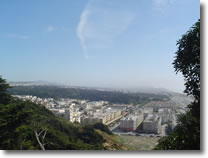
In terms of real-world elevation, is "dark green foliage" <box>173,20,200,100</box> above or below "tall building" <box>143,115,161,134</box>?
above

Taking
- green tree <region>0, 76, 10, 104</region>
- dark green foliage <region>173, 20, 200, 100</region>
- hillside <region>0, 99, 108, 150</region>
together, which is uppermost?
dark green foliage <region>173, 20, 200, 100</region>

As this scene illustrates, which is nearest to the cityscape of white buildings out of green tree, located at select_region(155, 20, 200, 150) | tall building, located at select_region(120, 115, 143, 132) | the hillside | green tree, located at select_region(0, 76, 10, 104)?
tall building, located at select_region(120, 115, 143, 132)

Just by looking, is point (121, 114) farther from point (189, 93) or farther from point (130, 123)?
point (189, 93)

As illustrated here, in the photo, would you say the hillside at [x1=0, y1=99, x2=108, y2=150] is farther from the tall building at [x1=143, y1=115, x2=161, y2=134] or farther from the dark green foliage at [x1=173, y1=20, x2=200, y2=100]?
the tall building at [x1=143, y1=115, x2=161, y2=134]

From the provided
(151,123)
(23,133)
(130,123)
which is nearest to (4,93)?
(23,133)

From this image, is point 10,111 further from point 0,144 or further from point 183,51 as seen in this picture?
point 183,51

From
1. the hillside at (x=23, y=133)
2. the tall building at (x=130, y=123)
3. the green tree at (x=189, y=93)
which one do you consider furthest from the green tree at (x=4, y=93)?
the green tree at (x=189, y=93)

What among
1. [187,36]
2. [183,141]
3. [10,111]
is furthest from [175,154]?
[10,111]
